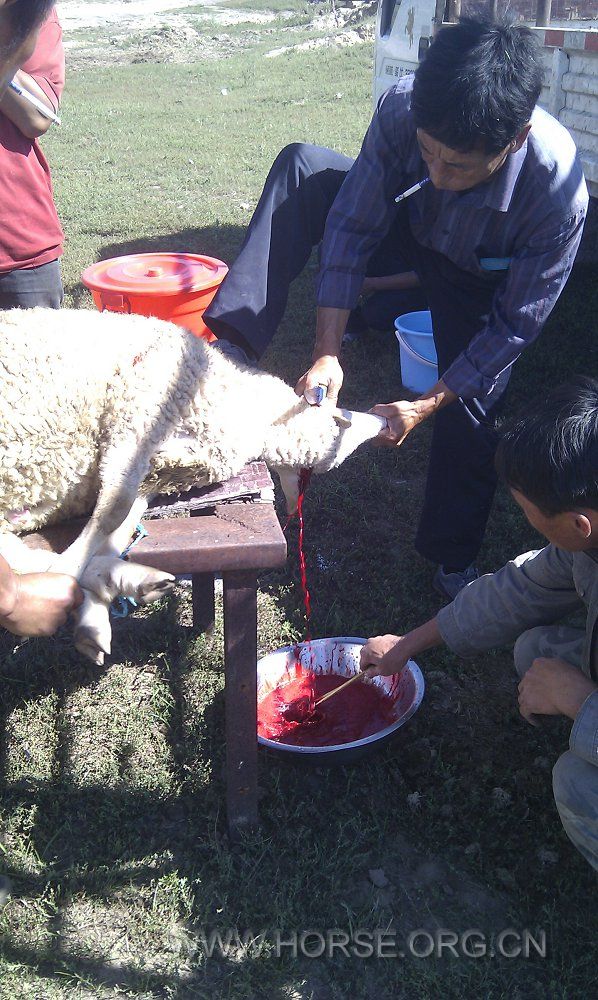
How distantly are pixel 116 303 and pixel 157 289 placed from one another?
0.18 metres

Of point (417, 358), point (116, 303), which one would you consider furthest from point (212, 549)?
point (417, 358)

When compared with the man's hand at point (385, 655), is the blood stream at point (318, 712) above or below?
below

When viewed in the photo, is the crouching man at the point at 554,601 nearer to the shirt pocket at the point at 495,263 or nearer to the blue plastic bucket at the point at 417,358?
the shirt pocket at the point at 495,263

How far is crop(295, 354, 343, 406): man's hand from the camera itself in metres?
2.96

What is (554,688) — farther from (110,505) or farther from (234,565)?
(110,505)

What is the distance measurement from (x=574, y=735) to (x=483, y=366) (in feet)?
4.42

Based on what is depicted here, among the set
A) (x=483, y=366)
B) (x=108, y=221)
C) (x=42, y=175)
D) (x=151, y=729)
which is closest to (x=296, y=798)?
(x=151, y=729)

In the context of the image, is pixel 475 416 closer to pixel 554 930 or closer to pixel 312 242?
pixel 312 242

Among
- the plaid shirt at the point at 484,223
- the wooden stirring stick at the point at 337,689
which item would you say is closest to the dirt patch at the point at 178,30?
the plaid shirt at the point at 484,223

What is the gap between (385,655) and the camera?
2533 millimetres

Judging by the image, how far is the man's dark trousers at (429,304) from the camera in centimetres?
319

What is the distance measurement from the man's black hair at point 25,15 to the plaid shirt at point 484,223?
1.60 m

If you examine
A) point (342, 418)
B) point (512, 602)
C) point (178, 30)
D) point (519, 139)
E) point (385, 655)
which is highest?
point (519, 139)

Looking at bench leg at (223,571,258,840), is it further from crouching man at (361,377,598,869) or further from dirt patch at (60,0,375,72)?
dirt patch at (60,0,375,72)
